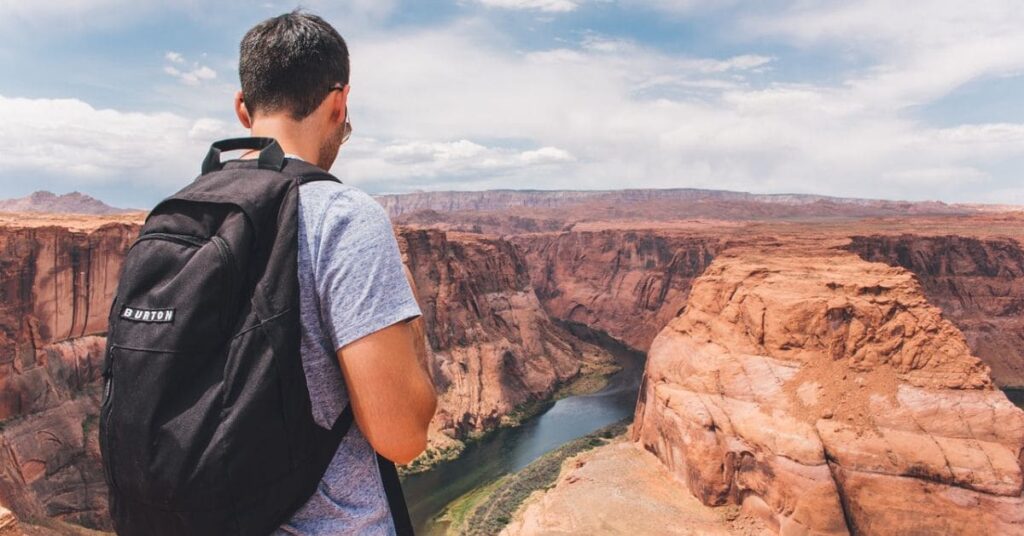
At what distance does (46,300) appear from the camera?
24422mm

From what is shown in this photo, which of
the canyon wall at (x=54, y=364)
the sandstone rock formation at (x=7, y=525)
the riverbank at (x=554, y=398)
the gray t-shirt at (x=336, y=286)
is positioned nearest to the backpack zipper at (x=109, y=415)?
the gray t-shirt at (x=336, y=286)

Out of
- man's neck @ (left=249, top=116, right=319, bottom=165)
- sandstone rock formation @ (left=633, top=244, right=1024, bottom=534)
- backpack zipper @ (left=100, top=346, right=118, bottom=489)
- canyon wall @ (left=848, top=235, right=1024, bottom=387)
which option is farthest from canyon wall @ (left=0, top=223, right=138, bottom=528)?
canyon wall @ (left=848, top=235, right=1024, bottom=387)

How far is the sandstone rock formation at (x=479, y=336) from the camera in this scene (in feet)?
130

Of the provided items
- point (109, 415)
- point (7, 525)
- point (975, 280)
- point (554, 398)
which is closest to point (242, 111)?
point (109, 415)

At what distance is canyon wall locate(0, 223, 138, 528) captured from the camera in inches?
806

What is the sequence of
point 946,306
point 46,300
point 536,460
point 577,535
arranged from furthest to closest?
point 946,306 → point 536,460 → point 46,300 → point 577,535

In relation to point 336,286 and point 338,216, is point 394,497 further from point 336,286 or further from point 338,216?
point 338,216

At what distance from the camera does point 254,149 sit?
1.73 metres

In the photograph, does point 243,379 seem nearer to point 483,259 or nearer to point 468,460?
point 468,460

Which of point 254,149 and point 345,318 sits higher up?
point 254,149

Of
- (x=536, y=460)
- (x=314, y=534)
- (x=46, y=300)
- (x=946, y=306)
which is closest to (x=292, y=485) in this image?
(x=314, y=534)

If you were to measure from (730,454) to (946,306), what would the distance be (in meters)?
43.7

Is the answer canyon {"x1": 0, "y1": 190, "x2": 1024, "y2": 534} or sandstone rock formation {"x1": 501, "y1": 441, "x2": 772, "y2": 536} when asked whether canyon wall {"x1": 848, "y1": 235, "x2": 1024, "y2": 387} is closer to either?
canyon {"x1": 0, "y1": 190, "x2": 1024, "y2": 534}

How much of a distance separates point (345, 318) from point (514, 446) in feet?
119
